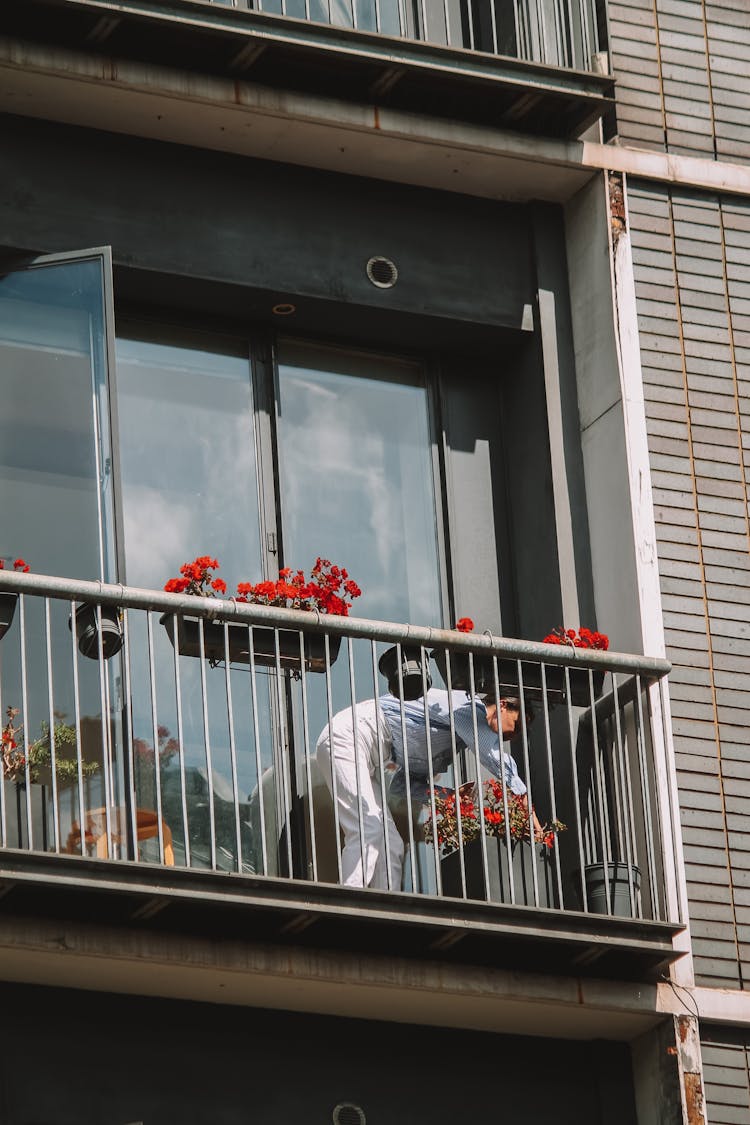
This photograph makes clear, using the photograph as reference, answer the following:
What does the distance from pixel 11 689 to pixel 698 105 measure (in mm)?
5082

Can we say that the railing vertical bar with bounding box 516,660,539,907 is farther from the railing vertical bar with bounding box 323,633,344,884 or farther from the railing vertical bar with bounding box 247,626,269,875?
the railing vertical bar with bounding box 247,626,269,875

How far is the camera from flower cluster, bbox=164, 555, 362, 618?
442 inches

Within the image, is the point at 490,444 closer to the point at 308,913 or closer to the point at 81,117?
the point at 81,117

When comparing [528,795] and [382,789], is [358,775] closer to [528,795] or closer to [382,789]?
[382,789]

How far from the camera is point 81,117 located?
12.2 metres

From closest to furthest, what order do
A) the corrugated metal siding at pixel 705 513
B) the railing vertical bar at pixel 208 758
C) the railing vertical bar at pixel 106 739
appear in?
1. the railing vertical bar at pixel 208 758
2. the railing vertical bar at pixel 106 739
3. the corrugated metal siding at pixel 705 513

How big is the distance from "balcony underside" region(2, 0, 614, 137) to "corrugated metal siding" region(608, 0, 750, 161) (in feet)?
0.96

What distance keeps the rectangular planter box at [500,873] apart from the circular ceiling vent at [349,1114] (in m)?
1.04

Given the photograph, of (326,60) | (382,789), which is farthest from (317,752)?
(326,60)

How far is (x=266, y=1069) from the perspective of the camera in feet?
35.2

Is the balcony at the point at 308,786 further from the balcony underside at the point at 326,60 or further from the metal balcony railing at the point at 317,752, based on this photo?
the balcony underside at the point at 326,60

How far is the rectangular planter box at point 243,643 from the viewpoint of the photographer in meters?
10.9

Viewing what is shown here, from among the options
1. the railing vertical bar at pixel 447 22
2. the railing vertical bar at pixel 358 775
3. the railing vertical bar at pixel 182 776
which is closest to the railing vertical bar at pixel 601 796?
the railing vertical bar at pixel 358 775

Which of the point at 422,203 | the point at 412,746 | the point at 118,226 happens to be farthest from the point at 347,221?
the point at 412,746
